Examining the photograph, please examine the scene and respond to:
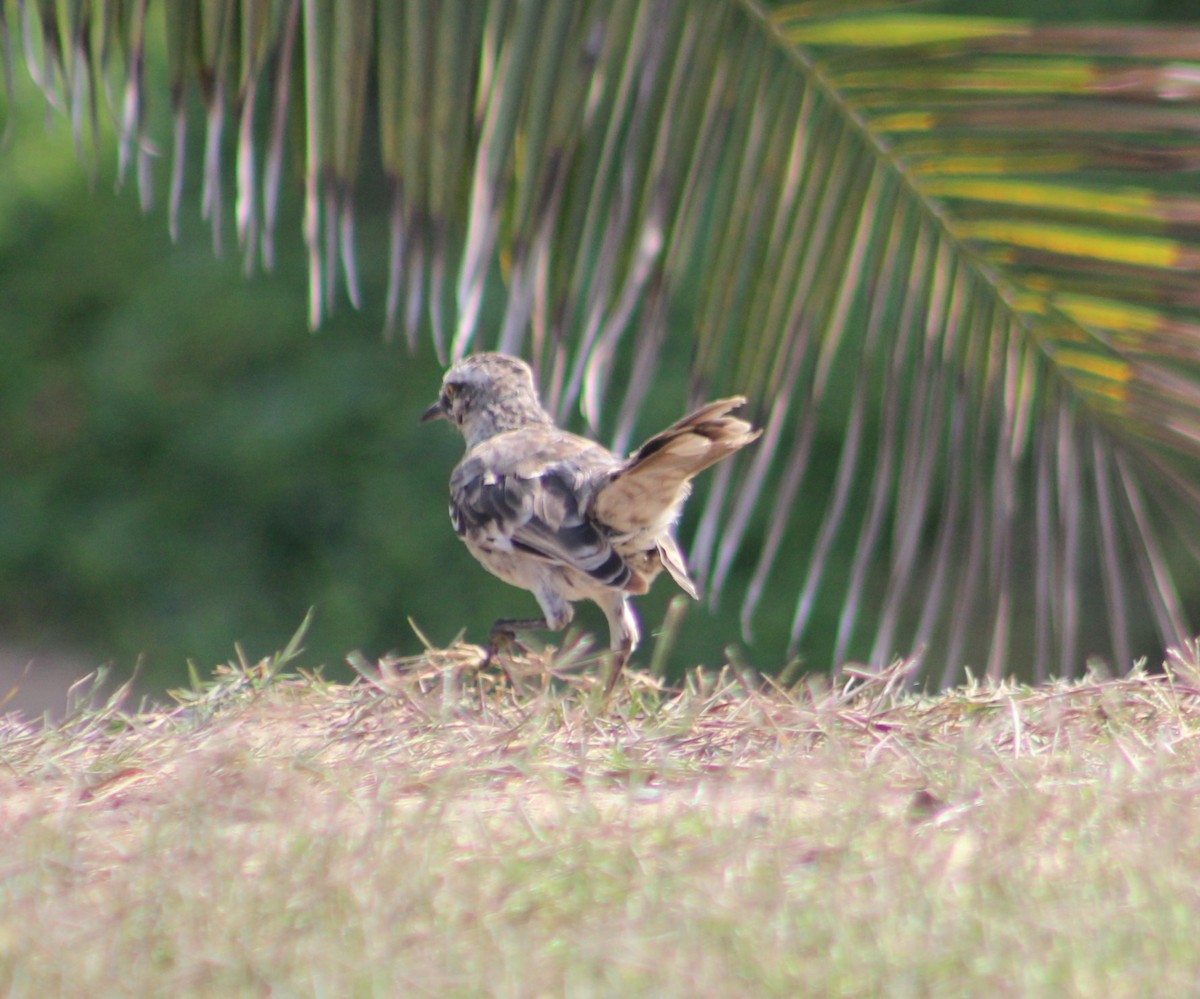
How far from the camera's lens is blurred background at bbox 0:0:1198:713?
8781 mm

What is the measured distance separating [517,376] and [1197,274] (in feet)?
9.74

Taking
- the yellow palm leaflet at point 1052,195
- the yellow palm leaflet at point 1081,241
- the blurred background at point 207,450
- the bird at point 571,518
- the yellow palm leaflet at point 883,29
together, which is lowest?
Answer: the blurred background at point 207,450

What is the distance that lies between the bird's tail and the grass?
0.67 m

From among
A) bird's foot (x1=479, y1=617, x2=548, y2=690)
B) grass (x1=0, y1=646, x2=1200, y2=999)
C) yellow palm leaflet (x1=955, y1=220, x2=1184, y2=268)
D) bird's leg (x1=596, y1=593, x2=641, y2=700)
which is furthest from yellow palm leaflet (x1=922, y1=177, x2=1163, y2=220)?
bird's leg (x1=596, y1=593, x2=641, y2=700)

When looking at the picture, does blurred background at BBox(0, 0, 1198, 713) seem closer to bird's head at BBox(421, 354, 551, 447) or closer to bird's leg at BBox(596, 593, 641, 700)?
bird's head at BBox(421, 354, 551, 447)

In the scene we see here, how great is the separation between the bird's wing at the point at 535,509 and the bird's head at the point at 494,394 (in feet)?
1.56

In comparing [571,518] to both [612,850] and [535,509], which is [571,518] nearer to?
[535,509]

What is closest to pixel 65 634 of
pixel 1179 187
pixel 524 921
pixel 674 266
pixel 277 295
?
pixel 277 295

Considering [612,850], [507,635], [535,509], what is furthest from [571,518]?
[612,850]

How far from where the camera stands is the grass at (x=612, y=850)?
6.73 ft

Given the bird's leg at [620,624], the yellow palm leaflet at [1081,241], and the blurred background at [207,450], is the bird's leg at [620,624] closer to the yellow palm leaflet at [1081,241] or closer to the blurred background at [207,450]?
the yellow palm leaflet at [1081,241]

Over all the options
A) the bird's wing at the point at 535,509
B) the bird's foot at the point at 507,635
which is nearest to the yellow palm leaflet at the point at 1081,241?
the bird's wing at the point at 535,509

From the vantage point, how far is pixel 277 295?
29.8 feet

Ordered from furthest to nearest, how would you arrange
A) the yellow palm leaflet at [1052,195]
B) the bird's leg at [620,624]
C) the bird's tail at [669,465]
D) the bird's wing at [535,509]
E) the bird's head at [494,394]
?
1. the bird's head at [494,394]
2. the bird's leg at [620,624]
3. the bird's wing at [535,509]
4. the bird's tail at [669,465]
5. the yellow palm leaflet at [1052,195]
